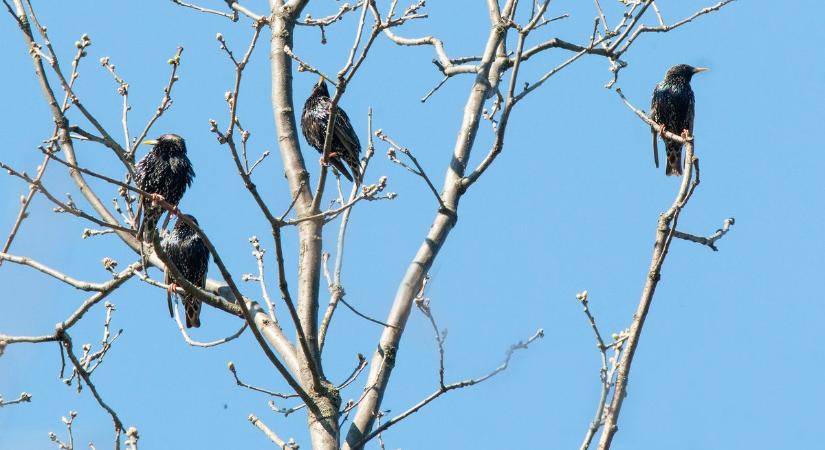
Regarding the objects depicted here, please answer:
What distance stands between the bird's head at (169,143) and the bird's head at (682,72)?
389 cm

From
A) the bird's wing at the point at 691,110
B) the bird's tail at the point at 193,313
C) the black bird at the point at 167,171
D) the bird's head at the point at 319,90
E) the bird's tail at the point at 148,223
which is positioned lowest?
the bird's tail at the point at 148,223

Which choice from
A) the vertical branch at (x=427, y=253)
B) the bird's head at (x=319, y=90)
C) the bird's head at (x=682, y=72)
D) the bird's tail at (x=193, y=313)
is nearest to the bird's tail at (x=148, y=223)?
the vertical branch at (x=427, y=253)

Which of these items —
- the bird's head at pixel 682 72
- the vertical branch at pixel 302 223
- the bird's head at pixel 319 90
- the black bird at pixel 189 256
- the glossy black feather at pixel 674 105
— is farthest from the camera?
the bird's head at pixel 319 90

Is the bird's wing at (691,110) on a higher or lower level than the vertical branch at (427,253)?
higher

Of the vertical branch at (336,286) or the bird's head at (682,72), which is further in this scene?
the bird's head at (682,72)

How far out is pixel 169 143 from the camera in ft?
23.7

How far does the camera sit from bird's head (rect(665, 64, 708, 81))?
866cm

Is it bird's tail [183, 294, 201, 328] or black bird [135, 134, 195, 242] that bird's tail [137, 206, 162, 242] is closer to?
black bird [135, 134, 195, 242]

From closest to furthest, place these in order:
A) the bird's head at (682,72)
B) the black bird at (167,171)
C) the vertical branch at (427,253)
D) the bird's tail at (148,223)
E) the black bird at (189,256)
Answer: the bird's tail at (148,223), the vertical branch at (427,253), the black bird at (167,171), the black bird at (189,256), the bird's head at (682,72)

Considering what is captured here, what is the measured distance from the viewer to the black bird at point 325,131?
8.15 m

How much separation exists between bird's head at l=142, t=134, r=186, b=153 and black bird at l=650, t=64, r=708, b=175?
11.7 feet

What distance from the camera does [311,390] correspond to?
4.82 meters

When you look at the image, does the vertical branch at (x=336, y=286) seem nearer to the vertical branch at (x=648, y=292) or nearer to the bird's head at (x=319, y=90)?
the vertical branch at (x=648, y=292)

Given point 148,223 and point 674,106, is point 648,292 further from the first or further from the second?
point 674,106
